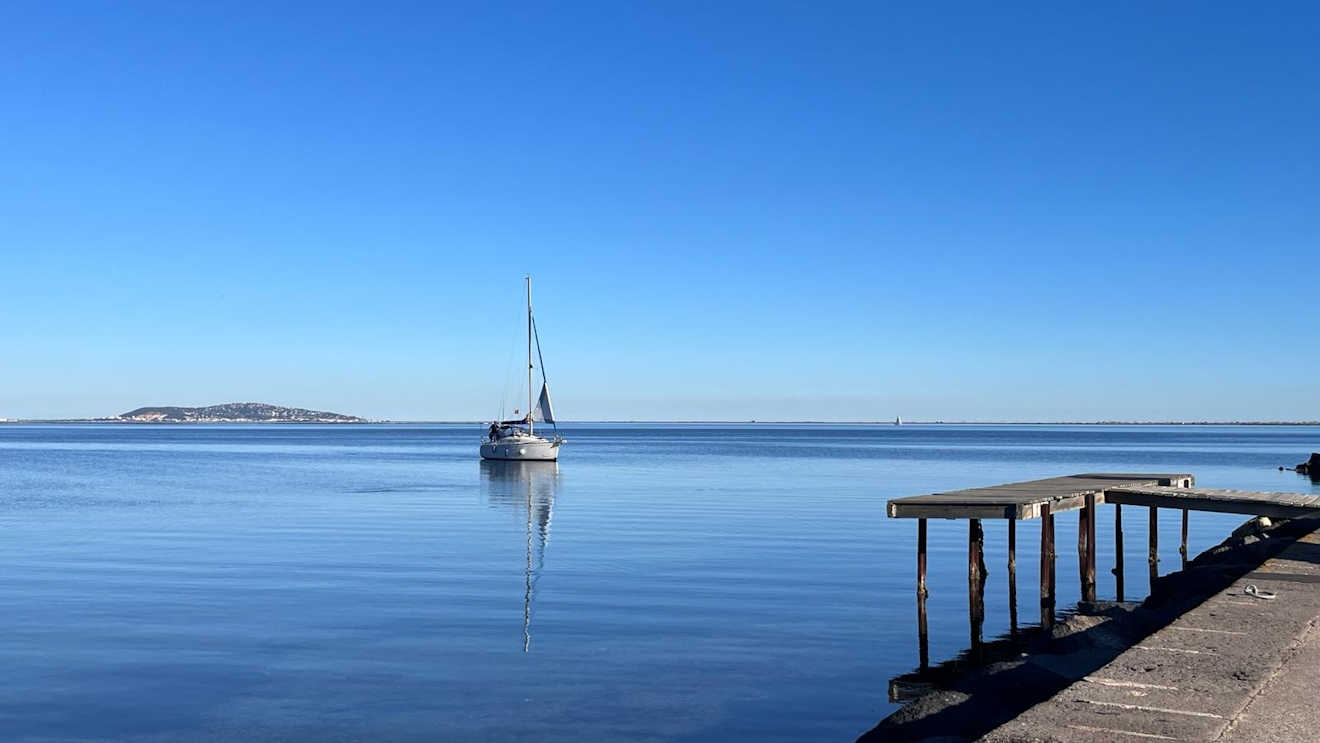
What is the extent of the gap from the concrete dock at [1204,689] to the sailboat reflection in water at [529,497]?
1028 centimetres

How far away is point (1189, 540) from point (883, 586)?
1620cm

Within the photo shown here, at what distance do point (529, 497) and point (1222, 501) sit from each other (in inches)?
1375

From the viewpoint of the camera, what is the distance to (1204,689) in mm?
8766

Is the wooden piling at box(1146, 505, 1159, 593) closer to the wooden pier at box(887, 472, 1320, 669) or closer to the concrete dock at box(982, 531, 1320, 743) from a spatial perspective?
the wooden pier at box(887, 472, 1320, 669)

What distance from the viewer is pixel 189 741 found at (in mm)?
13023

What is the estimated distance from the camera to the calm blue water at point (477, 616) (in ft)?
46.8

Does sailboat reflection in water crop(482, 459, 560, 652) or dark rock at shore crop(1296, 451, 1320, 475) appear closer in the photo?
sailboat reflection in water crop(482, 459, 560, 652)

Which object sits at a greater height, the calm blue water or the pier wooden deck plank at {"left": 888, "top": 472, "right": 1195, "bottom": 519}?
the pier wooden deck plank at {"left": 888, "top": 472, "right": 1195, "bottom": 519}

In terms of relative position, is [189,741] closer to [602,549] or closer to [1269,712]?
[1269,712]

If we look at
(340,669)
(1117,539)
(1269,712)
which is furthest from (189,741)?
(1117,539)

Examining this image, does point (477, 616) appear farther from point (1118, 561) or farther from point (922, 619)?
point (1118, 561)

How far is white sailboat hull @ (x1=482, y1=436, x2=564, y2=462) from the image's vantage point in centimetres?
8506

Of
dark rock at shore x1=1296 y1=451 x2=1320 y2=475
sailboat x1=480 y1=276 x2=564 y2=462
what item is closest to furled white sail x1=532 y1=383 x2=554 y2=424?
sailboat x1=480 y1=276 x2=564 y2=462

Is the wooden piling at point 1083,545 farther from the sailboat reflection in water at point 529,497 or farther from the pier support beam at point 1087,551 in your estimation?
the sailboat reflection in water at point 529,497
